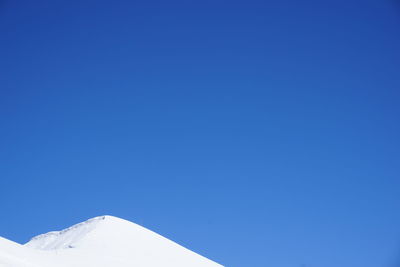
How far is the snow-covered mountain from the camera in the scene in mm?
A: 40281

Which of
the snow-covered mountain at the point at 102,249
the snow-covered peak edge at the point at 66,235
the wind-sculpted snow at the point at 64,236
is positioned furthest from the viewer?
the snow-covered peak edge at the point at 66,235

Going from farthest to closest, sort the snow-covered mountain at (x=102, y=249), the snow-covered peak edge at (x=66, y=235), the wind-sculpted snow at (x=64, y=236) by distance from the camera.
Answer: the snow-covered peak edge at (x=66, y=235) → the wind-sculpted snow at (x=64, y=236) → the snow-covered mountain at (x=102, y=249)

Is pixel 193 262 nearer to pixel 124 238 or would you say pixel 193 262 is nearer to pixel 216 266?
pixel 216 266

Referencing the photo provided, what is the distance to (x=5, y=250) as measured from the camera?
3725 centimetres

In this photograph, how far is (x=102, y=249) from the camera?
5356cm

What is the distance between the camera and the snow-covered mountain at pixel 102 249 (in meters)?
40.3

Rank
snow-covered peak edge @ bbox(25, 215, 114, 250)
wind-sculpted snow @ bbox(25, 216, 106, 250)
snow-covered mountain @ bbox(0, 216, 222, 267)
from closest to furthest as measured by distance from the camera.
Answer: snow-covered mountain @ bbox(0, 216, 222, 267) → wind-sculpted snow @ bbox(25, 216, 106, 250) → snow-covered peak edge @ bbox(25, 215, 114, 250)

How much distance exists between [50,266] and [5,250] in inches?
165

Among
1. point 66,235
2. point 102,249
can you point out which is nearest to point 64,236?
point 66,235

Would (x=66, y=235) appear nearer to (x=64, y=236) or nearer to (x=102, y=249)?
(x=64, y=236)

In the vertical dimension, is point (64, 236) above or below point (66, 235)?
below

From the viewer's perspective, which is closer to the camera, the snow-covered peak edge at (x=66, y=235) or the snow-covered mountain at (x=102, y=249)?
the snow-covered mountain at (x=102, y=249)

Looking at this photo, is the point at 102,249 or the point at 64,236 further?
A: the point at 64,236

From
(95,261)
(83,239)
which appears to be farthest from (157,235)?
(95,261)
